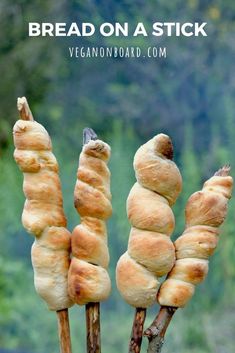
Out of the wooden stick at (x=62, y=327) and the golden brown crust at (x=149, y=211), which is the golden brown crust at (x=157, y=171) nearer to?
the golden brown crust at (x=149, y=211)

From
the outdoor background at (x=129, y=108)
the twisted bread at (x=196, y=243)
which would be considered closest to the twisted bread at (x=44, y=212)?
the twisted bread at (x=196, y=243)

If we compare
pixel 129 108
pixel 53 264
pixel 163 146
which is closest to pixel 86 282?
pixel 53 264

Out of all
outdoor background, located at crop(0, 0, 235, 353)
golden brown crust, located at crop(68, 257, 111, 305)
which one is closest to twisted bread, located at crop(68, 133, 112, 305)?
golden brown crust, located at crop(68, 257, 111, 305)

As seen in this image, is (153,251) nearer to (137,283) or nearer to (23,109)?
(137,283)

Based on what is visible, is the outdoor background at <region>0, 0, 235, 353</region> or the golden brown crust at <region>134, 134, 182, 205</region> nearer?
the golden brown crust at <region>134, 134, 182, 205</region>

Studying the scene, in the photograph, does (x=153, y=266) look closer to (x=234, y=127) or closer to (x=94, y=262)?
(x=94, y=262)

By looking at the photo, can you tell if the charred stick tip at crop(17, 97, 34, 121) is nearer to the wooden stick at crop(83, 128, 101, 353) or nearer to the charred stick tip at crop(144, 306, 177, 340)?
the wooden stick at crop(83, 128, 101, 353)
